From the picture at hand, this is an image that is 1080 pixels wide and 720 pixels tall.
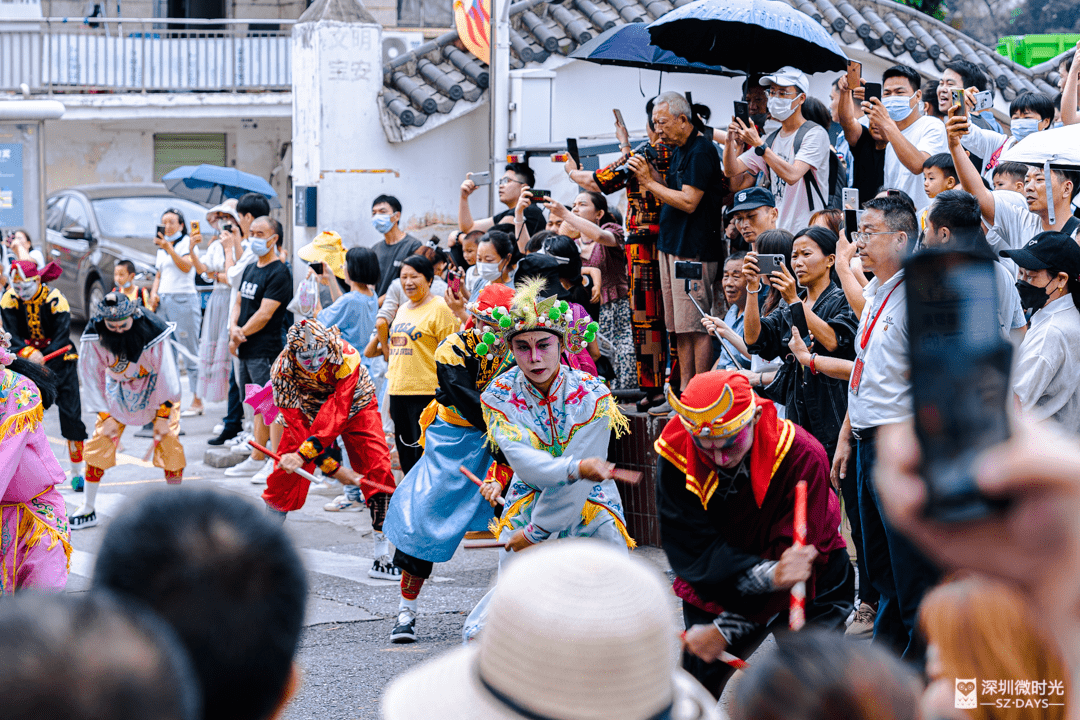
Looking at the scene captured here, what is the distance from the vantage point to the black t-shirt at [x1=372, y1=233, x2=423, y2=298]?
30.0 ft

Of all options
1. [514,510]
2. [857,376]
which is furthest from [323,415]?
[857,376]

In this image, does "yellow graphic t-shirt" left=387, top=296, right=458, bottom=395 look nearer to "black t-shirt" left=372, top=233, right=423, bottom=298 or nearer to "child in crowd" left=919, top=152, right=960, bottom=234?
"black t-shirt" left=372, top=233, right=423, bottom=298

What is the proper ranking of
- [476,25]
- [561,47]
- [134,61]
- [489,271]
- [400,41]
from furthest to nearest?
[400,41], [134,61], [561,47], [476,25], [489,271]

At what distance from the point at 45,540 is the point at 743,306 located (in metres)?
3.63

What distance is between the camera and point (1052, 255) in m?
4.53

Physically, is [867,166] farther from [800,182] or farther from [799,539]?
[799,539]

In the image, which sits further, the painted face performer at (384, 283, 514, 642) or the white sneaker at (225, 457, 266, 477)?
the white sneaker at (225, 457, 266, 477)

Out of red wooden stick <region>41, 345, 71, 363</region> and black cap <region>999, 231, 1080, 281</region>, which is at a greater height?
black cap <region>999, 231, 1080, 281</region>

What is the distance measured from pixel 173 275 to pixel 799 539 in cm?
933

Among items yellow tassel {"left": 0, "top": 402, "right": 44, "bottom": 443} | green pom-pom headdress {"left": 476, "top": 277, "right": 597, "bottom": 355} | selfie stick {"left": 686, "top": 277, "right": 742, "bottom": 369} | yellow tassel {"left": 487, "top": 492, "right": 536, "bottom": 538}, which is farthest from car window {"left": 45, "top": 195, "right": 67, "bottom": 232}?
yellow tassel {"left": 487, "top": 492, "right": 536, "bottom": 538}

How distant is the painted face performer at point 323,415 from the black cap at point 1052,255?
3524mm

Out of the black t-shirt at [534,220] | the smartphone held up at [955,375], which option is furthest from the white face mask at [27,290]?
the smartphone held up at [955,375]

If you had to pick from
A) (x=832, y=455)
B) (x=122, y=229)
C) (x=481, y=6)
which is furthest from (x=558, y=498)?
(x=122, y=229)

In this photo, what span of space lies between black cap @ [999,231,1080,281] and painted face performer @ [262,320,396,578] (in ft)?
11.6
